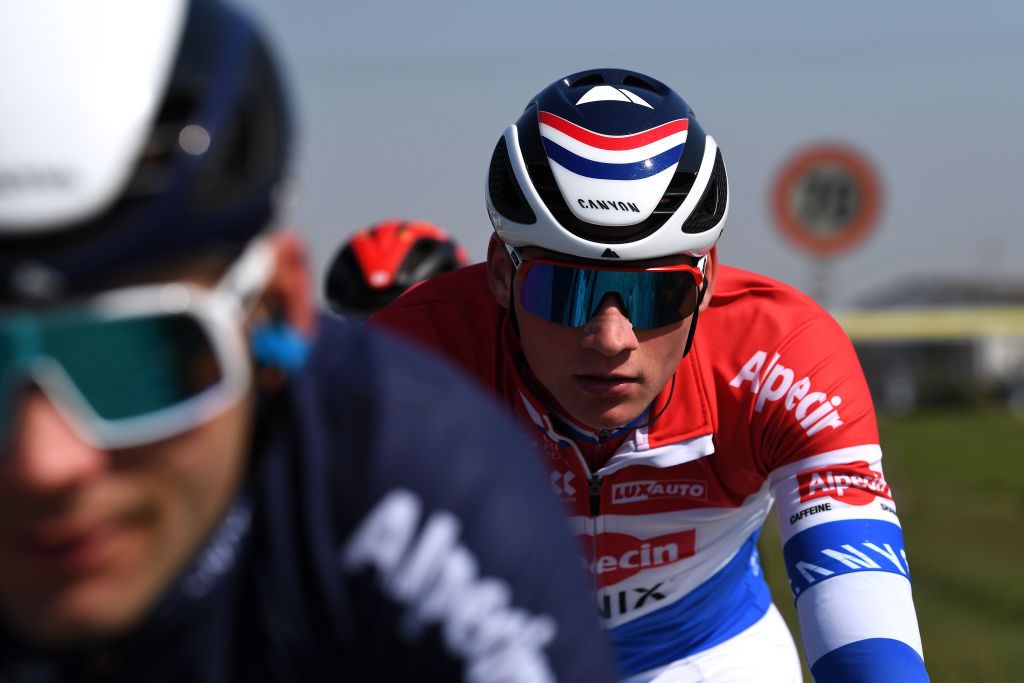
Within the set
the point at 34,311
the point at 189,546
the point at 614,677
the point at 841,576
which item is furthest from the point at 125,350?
the point at 841,576

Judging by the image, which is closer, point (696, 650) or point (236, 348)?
point (236, 348)

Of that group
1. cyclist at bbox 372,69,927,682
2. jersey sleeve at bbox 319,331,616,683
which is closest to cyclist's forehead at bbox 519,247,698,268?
cyclist at bbox 372,69,927,682

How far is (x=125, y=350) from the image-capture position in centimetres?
171

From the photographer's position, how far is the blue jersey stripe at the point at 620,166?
153 inches

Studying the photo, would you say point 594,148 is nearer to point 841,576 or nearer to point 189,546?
point 841,576

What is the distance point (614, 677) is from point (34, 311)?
947 millimetres

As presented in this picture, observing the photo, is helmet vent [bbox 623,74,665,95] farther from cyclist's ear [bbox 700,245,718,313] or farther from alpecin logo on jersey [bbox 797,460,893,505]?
alpecin logo on jersey [bbox 797,460,893,505]

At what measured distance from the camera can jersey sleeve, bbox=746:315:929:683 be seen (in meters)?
3.27

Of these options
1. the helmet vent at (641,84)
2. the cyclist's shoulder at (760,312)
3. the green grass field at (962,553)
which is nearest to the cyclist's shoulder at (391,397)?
the cyclist's shoulder at (760,312)

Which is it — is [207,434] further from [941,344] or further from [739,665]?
[941,344]

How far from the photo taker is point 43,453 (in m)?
1.65

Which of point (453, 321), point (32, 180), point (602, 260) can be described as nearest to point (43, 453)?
point (32, 180)

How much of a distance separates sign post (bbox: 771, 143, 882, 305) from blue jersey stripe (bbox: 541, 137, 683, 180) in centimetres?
793

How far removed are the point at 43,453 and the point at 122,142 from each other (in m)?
0.37
